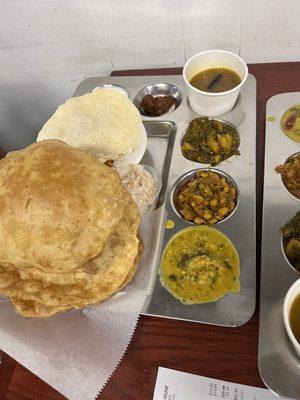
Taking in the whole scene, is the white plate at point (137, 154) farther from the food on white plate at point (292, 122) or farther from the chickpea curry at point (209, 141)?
the food on white plate at point (292, 122)

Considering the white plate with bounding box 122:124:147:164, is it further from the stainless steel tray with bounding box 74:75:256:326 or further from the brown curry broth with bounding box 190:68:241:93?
the brown curry broth with bounding box 190:68:241:93

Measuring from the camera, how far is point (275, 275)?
1.38m

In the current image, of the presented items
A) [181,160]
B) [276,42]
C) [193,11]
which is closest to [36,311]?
[181,160]

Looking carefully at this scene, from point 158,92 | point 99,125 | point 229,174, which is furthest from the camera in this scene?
point 158,92

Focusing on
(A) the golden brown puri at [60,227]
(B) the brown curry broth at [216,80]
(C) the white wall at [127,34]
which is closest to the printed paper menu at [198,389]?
(A) the golden brown puri at [60,227]

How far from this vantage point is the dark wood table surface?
1242 mm

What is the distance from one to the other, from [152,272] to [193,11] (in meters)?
1.47

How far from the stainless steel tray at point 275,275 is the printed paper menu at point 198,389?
64 mm

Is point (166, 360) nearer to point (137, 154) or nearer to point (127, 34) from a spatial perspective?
point (137, 154)

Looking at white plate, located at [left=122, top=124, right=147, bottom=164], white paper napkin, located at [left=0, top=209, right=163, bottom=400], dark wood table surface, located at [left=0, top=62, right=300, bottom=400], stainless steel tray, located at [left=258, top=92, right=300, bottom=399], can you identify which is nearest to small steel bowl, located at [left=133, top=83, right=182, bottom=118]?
white plate, located at [left=122, top=124, right=147, bottom=164]

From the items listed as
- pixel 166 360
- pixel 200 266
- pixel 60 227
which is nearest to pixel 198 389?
pixel 166 360

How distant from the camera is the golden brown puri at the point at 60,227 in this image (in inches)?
38.9

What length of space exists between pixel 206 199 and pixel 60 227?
0.84 m

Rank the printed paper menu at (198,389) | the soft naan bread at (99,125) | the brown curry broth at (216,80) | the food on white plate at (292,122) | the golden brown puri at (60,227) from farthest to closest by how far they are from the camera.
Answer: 1. the brown curry broth at (216,80)
2. the food on white plate at (292,122)
3. the soft naan bread at (99,125)
4. the printed paper menu at (198,389)
5. the golden brown puri at (60,227)
